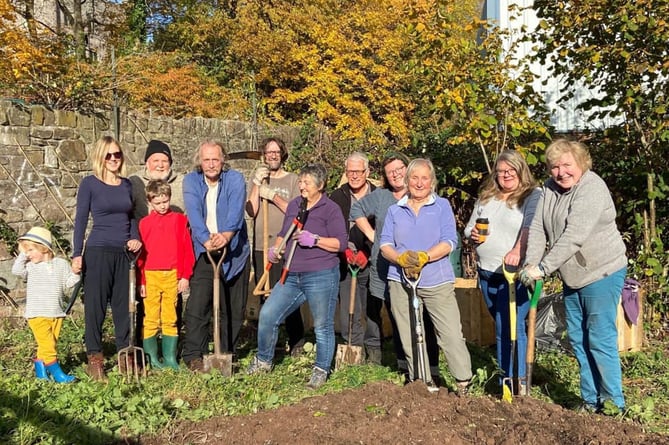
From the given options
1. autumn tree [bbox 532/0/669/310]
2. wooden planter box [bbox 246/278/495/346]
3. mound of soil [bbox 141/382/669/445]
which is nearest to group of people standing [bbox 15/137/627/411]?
mound of soil [bbox 141/382/669/445]

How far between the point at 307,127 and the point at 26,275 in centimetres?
630

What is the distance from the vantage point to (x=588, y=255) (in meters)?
3.75

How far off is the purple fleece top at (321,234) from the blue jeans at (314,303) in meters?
0.05

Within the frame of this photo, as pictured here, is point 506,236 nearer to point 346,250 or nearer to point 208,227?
point 346,250

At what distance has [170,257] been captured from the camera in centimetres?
498

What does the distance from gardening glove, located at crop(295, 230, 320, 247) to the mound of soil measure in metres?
1.20

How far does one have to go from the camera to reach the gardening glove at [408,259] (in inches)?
155

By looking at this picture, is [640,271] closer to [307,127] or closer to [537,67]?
[537,67]

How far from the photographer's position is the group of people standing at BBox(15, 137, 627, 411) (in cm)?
380

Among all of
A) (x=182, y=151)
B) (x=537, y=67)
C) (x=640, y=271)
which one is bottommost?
(x=640, y=271)

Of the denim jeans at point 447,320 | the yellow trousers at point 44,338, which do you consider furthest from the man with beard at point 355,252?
the yellow trousers at point 44,338

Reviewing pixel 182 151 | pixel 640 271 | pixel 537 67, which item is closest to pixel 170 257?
pixel 182 151

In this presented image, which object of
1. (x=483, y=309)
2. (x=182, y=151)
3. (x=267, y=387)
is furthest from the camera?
(x=182, y=151)

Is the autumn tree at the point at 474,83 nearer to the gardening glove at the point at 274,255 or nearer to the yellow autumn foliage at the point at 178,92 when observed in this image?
the gardening glove at the point at 274,255
